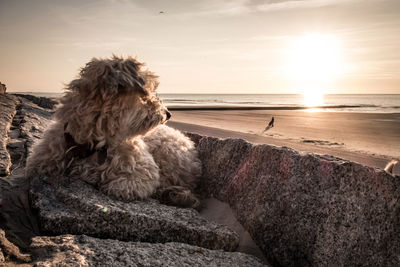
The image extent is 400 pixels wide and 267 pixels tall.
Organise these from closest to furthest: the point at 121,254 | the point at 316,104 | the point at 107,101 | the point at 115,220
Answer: the point at 121,254, the point at 115,220, the point at 107,101, the point at 316,104

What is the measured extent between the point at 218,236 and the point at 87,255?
52.2 inches

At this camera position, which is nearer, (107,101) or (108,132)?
(107,101)

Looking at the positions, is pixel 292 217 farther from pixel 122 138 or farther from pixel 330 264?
pixel 122 138

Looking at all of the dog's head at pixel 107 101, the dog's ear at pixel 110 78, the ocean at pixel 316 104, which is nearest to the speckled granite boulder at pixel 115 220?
the dog's head at pixel 107 101

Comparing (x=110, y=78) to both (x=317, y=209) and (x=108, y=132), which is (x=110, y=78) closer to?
(x=108, y=132)

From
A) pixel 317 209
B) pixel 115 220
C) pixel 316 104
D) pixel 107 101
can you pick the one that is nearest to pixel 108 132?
pixel 107 101

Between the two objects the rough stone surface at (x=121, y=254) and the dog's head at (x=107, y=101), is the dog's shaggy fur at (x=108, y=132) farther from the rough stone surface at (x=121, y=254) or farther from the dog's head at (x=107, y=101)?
the rough stone surface at (x=121, y=254)

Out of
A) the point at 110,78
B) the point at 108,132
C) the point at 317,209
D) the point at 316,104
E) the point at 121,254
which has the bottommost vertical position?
the point at 121,254

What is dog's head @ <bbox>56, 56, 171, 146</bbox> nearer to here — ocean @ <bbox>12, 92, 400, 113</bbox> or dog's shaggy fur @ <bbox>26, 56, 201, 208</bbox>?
dog's shaggy fur @ <bbox>26, 56, 201, 208</bbox>

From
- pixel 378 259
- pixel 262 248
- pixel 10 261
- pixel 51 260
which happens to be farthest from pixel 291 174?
pixel 10 261

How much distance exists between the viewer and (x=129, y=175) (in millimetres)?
3939

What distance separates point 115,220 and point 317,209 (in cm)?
185

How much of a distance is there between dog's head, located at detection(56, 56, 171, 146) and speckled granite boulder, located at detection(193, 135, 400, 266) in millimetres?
1612

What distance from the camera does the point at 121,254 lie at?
233 cm
